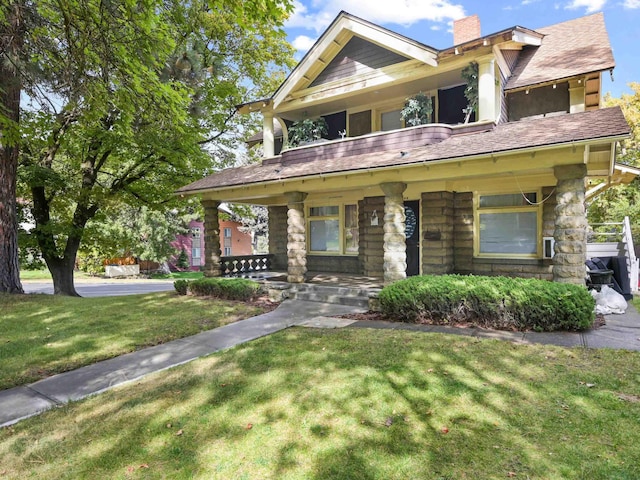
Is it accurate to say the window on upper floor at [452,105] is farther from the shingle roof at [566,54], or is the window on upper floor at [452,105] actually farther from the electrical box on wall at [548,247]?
the electrical box on wall at [548,247]

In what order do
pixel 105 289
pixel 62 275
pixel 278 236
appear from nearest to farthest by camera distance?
pixel 62 275 → pixel 278 236 → pixel 105 289

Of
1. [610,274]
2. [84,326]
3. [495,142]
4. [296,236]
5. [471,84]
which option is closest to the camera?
[84,326]

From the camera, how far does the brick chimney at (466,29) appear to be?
39.6 feet

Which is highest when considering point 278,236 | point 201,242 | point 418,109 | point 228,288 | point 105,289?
point 418,109

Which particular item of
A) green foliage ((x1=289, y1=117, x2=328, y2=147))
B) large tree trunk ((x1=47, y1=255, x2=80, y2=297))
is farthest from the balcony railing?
large tree trunk ((x1=47, y1=255, x2=80, y2=297))

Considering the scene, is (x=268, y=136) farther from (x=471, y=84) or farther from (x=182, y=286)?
(x=471, y=84)

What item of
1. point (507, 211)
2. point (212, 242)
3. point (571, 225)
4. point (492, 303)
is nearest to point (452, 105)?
point (507, 211)

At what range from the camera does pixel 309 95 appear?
38.4ft

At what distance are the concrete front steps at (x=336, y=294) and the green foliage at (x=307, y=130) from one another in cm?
486

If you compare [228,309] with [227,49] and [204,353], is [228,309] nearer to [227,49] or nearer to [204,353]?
[204,353]

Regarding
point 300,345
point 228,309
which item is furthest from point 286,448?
point 228,309

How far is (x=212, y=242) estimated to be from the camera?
12.4 metres

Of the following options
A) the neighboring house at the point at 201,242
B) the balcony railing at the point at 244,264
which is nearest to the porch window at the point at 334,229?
the balcony railing at the point at 244,264

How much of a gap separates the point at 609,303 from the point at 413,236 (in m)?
5.06
